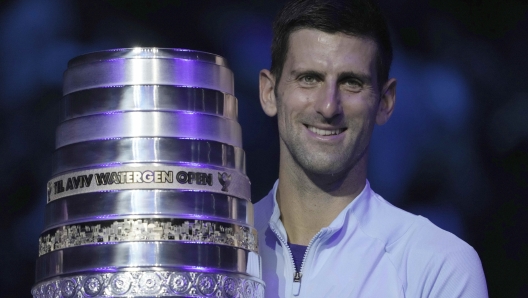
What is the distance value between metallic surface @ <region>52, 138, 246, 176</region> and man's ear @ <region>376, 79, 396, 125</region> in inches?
39.7

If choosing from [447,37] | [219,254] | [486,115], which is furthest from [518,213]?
[219,254]

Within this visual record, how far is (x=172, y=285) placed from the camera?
6.07ft

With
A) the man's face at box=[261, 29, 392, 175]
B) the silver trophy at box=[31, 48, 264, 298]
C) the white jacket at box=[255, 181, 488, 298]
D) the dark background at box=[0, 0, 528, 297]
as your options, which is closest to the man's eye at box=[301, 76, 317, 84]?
the man's face at box=[261, 29, 392, 175]

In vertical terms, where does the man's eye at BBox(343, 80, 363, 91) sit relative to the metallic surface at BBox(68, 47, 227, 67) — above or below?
above

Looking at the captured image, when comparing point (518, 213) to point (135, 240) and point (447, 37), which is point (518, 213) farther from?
point (135, 240)

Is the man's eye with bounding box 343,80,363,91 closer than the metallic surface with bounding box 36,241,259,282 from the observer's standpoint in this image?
No

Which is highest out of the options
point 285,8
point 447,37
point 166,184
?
point 447,37

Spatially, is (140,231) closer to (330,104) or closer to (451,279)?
(330,104)

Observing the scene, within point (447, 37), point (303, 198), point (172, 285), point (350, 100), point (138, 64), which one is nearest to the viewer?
point (172, 285)

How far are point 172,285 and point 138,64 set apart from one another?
0.44 m

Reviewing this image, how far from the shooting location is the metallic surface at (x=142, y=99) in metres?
1.96

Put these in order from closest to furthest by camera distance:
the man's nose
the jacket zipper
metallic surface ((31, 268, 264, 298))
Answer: metallic surface ((31, 268, 264, 298)) → the man's nose → the jacket zipper

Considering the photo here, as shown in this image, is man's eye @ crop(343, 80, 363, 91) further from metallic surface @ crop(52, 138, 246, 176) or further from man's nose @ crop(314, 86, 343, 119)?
metallic surface @ crop(52, 138, 246, 176)

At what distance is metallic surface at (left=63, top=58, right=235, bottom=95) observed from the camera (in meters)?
1.98
